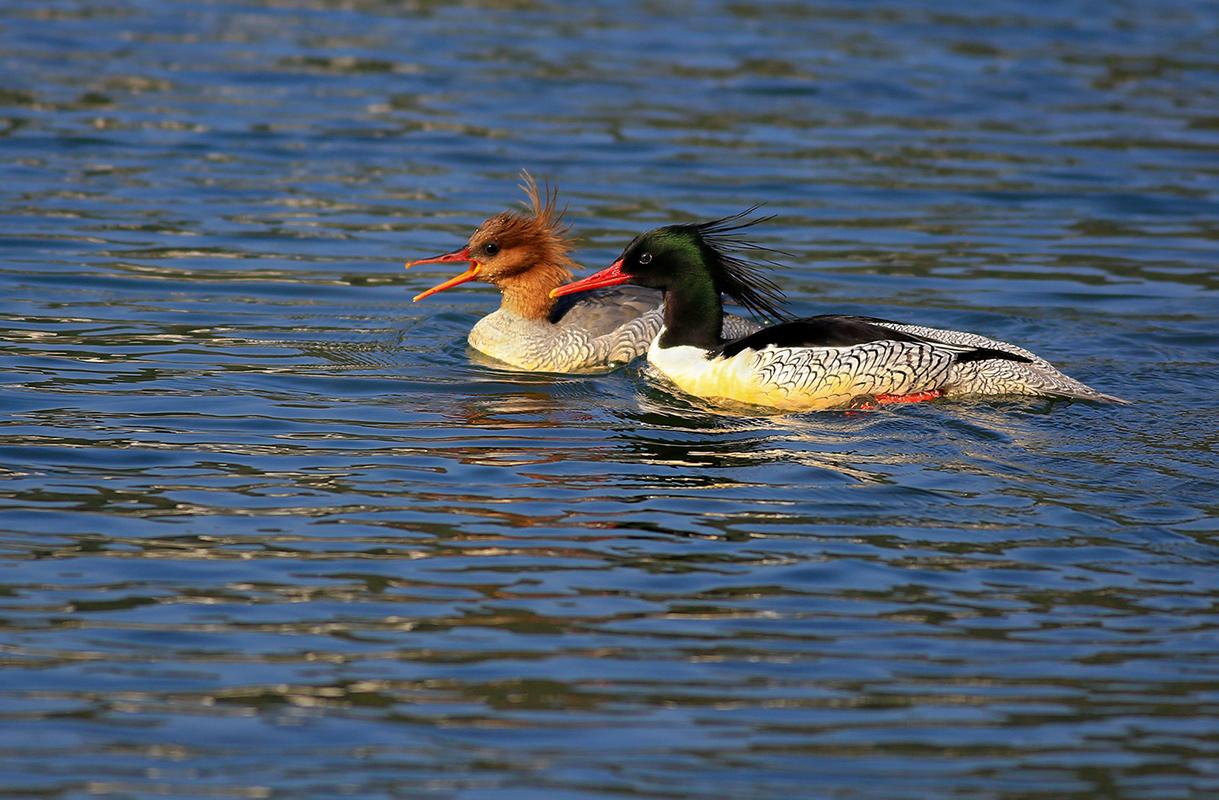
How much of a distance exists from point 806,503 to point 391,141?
1072 centimetres

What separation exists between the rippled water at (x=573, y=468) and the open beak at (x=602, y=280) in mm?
668

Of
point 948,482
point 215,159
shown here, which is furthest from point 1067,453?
point 215,159

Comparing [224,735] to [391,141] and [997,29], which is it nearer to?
[391,141]

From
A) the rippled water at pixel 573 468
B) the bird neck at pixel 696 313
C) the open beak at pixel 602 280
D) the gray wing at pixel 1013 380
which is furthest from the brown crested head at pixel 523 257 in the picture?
the gray wing at pixel 1013 380

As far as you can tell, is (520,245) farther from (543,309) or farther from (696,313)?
(696,313)

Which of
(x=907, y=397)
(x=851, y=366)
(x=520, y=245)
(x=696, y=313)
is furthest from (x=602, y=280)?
(x=907, y=397)

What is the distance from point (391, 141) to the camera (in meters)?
18.5

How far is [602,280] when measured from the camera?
12.0 metres

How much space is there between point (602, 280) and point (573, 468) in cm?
266

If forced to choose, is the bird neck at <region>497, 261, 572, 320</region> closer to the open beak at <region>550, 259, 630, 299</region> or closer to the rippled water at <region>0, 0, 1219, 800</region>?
the rippled water at <region>0, 0, 1219, 800</region>

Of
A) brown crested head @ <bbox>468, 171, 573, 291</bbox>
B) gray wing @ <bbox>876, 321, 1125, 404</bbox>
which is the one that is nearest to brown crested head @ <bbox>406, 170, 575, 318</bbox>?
brown crested head @ <bbox>468, 171, 573, 291</bbox>

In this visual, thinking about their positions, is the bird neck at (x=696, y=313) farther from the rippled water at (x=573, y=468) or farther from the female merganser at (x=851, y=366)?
the rippled water at (x=573, y=468)

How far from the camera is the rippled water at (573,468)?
636 cm

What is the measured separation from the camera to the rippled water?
6355 millimetres
